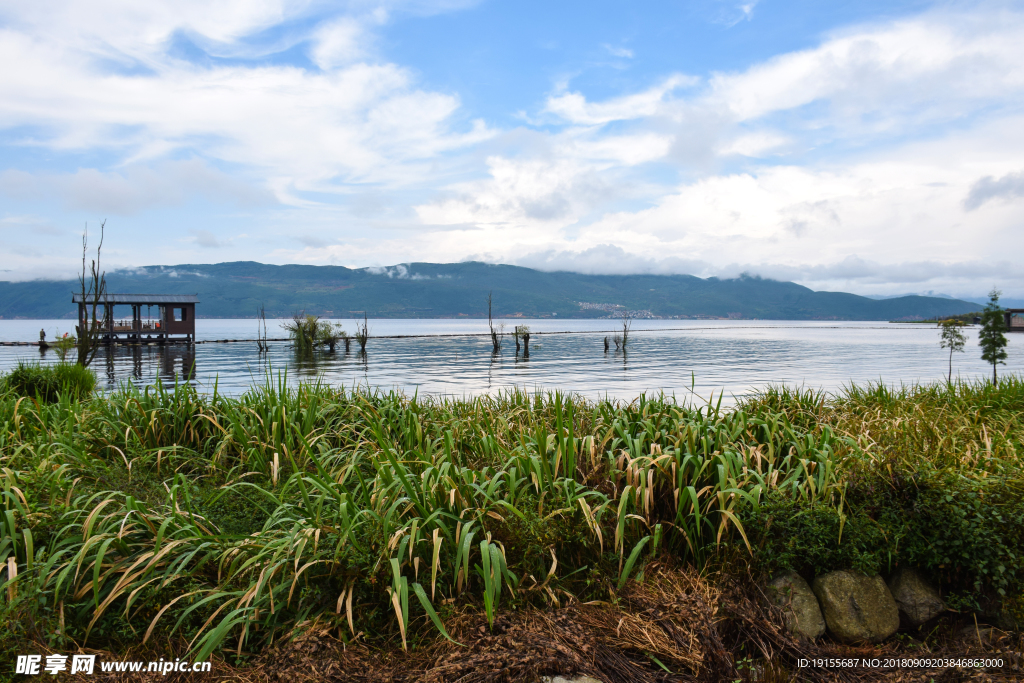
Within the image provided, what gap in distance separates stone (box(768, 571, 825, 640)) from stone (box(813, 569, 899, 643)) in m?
0.08

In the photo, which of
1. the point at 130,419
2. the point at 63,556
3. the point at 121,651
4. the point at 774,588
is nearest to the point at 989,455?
the point at 774,588

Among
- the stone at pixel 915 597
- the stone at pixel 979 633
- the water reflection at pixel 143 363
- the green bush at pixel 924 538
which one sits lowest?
the water reflection at pixel 143 363

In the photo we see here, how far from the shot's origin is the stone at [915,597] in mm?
3893

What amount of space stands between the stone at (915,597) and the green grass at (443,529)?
118 millimetres

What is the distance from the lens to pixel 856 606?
377cm

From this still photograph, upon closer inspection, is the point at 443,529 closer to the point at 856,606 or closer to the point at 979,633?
the point at 856,606

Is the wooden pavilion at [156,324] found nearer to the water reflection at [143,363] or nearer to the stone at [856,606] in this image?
the water reflection at [143,363]

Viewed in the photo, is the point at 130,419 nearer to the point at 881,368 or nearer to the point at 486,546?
the point at 486,546

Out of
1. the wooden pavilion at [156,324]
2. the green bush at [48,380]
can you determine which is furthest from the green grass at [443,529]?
the wooden pavilion at [156,324]

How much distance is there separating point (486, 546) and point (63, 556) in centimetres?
283

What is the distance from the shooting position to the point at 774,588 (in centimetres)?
378

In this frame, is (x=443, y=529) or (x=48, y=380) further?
(x=48, y=380)

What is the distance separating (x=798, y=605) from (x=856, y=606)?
387 millimetres

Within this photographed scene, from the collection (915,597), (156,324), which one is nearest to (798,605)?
(915,597)
